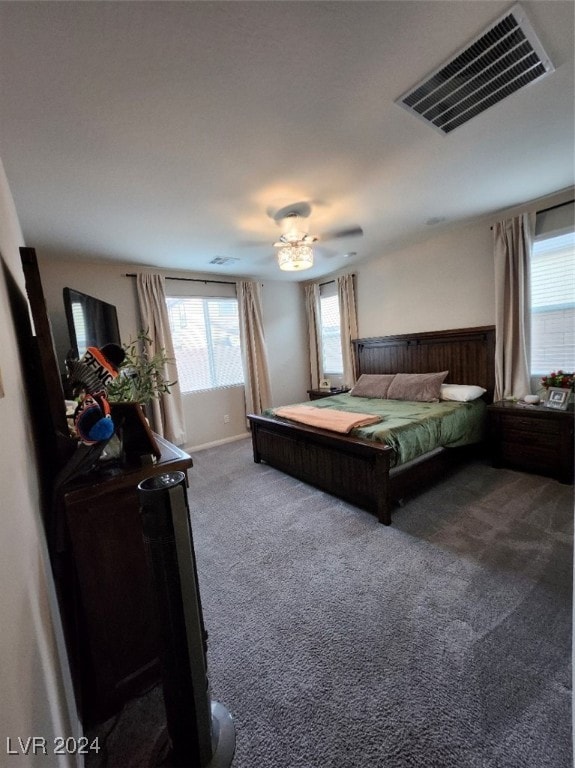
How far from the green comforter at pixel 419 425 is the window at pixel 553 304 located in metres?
0.74

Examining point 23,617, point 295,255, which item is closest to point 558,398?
point 295,255

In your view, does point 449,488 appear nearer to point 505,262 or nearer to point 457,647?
point 457,647

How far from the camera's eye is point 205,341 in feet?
14.8

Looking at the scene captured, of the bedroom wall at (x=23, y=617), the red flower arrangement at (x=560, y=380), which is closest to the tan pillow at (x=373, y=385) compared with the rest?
the red flower arrangement at (x=560, y=380)

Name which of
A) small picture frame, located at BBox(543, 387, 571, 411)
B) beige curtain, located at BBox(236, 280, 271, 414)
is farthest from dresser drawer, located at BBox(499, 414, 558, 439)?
beige curtain, located at BBox(236, 280, 271, 414)

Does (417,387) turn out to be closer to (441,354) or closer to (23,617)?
(441,354)

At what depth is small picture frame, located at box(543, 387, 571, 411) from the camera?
8.70 feet

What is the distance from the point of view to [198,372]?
4473 millimetres

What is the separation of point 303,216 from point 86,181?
63.3 inches

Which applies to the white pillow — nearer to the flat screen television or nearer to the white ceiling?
the white ceiling

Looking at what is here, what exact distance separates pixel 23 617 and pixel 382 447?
6.67ft

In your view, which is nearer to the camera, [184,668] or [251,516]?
[184,668]

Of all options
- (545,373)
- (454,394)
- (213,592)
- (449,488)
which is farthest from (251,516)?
(545,373)

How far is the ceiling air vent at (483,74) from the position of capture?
122 cm
